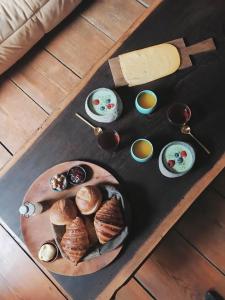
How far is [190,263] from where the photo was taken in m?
1.41

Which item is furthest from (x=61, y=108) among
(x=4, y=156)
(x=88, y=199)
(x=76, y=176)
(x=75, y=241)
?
(x=4, y=156)

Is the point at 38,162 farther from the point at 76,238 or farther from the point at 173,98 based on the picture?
the point at 173,98

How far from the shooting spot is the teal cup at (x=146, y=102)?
1.19 meters

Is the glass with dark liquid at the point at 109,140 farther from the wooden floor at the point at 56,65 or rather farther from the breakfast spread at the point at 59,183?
the wooden floor at the point at 56,65

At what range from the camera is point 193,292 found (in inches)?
54.1

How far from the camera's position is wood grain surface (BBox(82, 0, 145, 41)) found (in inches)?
72.1

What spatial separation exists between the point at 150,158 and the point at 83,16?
3.60 feet

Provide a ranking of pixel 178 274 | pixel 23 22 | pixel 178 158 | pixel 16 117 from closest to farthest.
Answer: pixel 178 158 → pixel 178 274 → pixel 23 22 → pixel 16 117

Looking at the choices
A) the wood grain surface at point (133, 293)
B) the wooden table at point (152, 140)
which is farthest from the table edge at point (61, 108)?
the wood grain surface at point (133, 293)

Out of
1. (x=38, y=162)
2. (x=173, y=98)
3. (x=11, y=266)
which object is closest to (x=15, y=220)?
(x=38, y=162)

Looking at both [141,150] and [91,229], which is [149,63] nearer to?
[141,150]

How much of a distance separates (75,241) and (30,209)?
190 millimetres

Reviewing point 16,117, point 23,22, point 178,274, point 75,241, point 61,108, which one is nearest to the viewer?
point 75,241

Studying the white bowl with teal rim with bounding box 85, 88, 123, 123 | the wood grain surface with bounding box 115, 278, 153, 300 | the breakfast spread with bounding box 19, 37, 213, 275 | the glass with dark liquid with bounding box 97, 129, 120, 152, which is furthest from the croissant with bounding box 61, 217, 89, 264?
the wood grain surface with bounding box 115, 278, 153, 300
